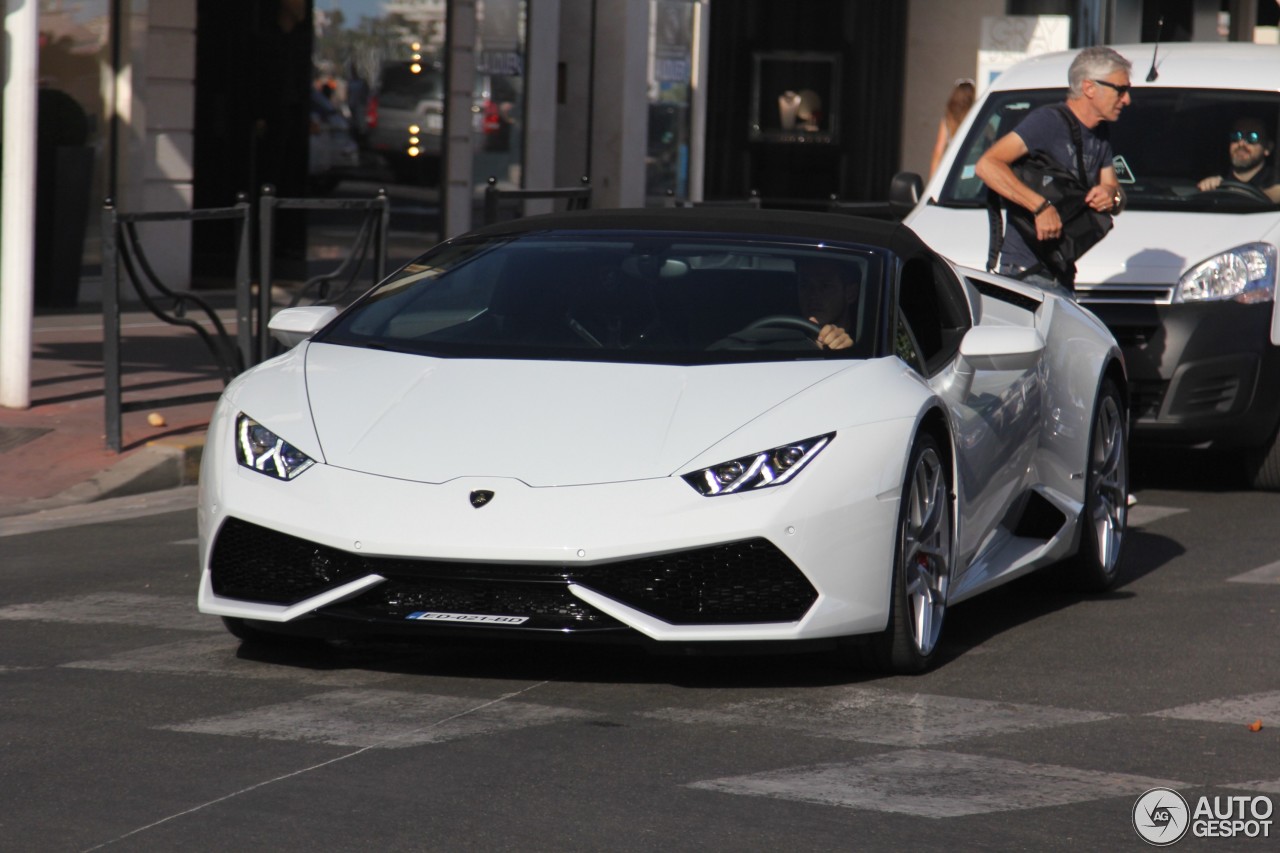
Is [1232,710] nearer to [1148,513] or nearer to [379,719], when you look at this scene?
[379,719]

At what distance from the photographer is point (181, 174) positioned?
58.3 ft

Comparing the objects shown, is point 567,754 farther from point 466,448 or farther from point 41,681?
point 41,681

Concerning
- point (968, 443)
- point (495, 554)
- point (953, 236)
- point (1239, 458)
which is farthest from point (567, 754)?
point (1239, 458)

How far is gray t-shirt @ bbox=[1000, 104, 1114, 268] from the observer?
9227 mm

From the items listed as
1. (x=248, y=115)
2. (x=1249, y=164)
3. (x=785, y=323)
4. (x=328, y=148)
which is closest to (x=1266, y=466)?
(x=1249, y=164)

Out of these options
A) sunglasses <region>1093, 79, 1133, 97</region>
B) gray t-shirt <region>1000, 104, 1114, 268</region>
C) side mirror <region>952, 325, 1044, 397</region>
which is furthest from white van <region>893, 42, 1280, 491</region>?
side mirror <region>952, 325, 1044, 397</region>

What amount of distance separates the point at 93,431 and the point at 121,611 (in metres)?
3.81

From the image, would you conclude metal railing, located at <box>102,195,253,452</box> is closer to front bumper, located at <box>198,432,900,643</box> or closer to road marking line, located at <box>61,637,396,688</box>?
road marking line, located at <box>61,637,396,688</box>

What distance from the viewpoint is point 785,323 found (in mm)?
6516

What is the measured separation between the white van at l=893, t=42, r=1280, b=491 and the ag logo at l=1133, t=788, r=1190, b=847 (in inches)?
204

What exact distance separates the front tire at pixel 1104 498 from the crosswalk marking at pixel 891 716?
183 cm

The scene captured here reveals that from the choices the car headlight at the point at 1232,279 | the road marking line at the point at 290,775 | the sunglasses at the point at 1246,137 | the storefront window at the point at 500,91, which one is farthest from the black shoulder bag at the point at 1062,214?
the storefront window at the point at 500,91

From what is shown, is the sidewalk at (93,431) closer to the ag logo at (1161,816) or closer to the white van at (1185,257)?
the white van at (1185,257)

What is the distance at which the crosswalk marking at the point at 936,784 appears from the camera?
482 cm
